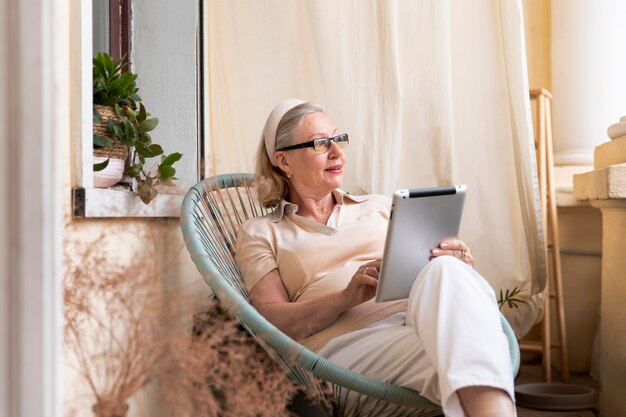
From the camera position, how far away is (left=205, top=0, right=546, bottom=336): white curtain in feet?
7.99

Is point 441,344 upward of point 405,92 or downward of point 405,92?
downward

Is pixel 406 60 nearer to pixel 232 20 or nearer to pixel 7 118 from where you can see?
pixel 232 20

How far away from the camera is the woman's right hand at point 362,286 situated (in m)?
1.68

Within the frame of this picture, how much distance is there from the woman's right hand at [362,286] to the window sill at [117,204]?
→ 516 millimetres

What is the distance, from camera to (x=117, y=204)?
162 cm

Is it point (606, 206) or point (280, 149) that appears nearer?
point (280, 149)

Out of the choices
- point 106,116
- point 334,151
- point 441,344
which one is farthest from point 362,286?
point 106,116

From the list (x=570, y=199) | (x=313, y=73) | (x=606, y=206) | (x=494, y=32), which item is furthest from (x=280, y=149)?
(x=570, y=199)

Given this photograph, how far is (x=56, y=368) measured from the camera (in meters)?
0.73

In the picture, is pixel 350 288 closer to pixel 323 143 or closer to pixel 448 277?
pixel 448 277

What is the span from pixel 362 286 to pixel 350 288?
1.5 inches

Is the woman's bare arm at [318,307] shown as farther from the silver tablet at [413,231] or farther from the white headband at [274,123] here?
the white headband at [274,123]

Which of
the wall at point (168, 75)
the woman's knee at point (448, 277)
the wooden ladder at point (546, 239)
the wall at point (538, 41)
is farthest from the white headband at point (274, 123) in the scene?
the wall at point (538, 41)

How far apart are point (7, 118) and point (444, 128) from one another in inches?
74.1
